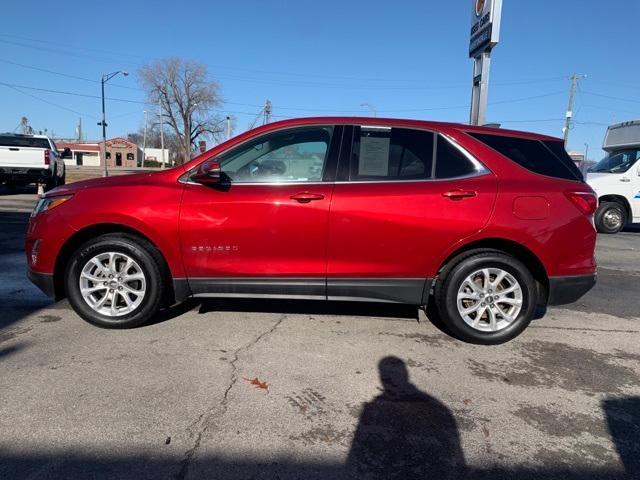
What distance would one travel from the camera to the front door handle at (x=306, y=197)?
12.8 ft

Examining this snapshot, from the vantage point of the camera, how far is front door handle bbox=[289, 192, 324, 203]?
3.92 m

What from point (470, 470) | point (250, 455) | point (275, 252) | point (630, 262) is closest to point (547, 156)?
point (275, 252)

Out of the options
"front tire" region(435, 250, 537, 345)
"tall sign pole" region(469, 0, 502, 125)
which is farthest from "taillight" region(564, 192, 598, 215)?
"tall sign pole" region(469, 0, 502, 125)

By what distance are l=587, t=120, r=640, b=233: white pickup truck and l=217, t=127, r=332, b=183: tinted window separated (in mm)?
10116

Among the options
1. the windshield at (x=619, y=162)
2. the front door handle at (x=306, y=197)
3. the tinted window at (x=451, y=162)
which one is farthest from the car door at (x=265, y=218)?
the windshield at (x=619, y=162)

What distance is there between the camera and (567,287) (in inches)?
159

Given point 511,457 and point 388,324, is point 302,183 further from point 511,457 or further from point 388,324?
point 511,457

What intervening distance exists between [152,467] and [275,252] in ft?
6.47

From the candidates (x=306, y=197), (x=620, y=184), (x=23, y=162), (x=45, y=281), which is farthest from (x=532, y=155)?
(x=23, y=162)

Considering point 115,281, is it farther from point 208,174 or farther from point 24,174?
point 24,174

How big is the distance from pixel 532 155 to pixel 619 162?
9871 millimetres

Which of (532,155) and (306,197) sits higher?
(532,155)

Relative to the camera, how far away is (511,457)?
2.54m

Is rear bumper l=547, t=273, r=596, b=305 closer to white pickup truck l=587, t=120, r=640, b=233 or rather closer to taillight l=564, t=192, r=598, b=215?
taillight l=564, t=192, r=598, b=215
